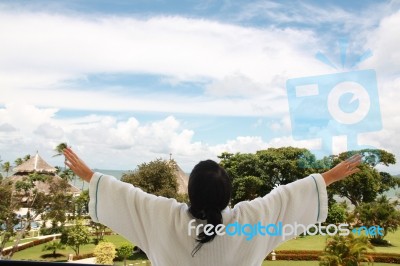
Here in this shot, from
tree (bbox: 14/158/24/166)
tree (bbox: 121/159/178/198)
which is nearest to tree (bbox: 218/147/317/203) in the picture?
tree (bbox: 121/159/178/198)

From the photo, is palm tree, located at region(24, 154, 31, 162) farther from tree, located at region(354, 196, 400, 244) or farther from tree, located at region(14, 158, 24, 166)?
tree, located at region(354, 196, 400, 244)

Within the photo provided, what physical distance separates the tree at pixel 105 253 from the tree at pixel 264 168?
6.39 feet

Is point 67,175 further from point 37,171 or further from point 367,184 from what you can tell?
point 367,184

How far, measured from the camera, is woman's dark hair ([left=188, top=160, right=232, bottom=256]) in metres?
0.64

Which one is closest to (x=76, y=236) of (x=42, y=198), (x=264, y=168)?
(x=42, y=198)

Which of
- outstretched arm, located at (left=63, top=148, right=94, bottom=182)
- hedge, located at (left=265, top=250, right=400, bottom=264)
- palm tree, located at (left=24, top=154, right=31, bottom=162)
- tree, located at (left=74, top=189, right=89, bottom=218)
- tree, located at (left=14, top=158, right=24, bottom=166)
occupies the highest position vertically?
palm tree, located at (left=24, top=154, right=31, bottom=162)

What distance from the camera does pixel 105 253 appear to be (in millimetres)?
6539

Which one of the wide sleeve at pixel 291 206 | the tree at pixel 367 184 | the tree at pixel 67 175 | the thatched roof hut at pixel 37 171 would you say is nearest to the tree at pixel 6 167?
the thatched roof hut at pixel 37 171

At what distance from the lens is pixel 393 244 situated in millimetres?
6234

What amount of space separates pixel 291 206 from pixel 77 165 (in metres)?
0.37

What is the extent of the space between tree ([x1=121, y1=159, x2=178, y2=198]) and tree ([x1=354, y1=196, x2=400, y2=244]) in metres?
3.27

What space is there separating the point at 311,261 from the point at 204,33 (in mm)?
3945

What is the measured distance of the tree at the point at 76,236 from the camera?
22.9 feet

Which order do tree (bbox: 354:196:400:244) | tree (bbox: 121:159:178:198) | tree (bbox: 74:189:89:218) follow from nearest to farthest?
tree (bbox: 354:196:400:244), tree (bbox: 74:189:89:218), tree (bbox: 121:159:178:198)
